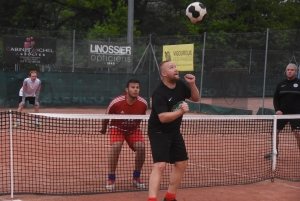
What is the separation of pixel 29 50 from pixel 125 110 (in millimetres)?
15626

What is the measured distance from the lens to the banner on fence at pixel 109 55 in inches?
916

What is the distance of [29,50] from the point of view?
22297 millimetres

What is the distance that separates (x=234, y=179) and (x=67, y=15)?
37249 mm

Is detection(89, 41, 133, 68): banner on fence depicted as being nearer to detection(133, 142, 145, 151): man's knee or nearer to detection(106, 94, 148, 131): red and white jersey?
detection(106, 94, 148, 131): red and white jersey

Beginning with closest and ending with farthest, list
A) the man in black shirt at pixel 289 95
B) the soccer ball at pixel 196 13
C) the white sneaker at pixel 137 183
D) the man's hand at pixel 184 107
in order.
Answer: the man's hand at pixel 184 107, the white sneaker at pixel 137 183, the man in black shirt at pixel 289 95, the soccer ball at pixel 196 13

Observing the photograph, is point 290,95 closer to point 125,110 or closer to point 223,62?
point 125,110

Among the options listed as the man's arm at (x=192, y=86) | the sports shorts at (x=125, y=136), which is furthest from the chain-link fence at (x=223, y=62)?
the man's arm at (x=192, y=86)

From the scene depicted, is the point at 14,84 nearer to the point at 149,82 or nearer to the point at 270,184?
the point at 149,82

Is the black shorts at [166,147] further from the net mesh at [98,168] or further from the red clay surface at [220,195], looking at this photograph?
the net mesh at [98,168]

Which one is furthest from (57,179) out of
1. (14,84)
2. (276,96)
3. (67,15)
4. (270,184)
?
(67,15)

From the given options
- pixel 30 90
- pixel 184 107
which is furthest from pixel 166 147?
pixel 30 90

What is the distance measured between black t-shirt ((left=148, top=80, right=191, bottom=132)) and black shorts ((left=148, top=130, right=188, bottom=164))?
0.08 metres

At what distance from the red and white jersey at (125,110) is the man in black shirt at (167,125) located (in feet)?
4.66

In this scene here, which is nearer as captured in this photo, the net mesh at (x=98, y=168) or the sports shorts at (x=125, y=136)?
the net mesh at (x=98, y=168)
